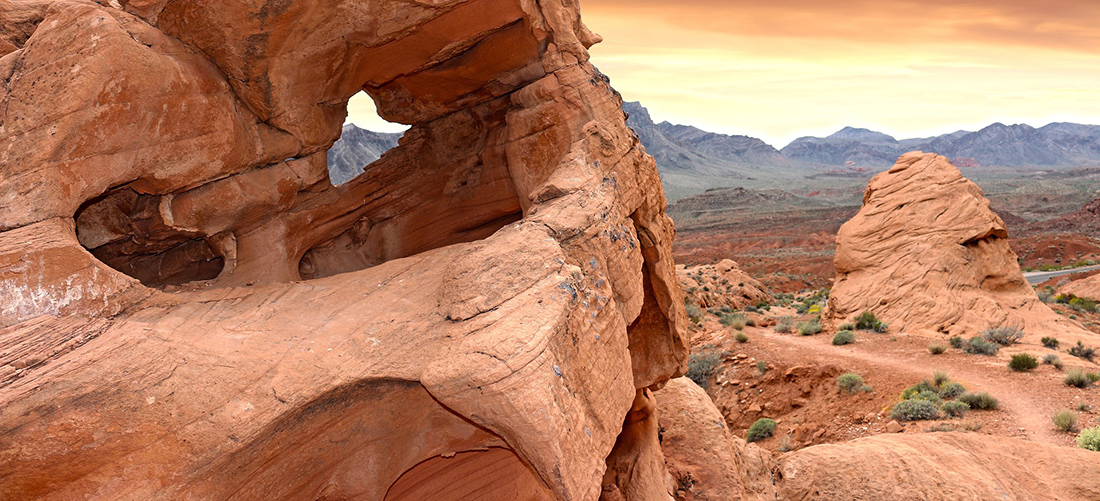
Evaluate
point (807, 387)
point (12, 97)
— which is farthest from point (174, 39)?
point (807, 387)

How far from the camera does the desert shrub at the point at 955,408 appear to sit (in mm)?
13391

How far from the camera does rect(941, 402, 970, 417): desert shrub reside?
527 inches

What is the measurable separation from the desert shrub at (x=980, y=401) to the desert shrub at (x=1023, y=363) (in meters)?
2.65

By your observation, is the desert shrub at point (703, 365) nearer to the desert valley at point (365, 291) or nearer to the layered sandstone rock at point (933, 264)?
the desert valley at point (365, 291)

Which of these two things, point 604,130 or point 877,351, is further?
point 877,351

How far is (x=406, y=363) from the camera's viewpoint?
6.48 metres

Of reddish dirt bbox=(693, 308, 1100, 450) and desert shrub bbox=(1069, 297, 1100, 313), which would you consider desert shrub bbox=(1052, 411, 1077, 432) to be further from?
desert shrub bbox=(1069, 297, 1100, 313)

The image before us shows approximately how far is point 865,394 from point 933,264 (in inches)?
351

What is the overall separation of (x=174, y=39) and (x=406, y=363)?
4.69m

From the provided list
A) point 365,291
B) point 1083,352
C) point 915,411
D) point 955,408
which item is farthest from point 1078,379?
point 365,291

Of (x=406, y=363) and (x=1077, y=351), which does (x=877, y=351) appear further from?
(x=406, y=363)

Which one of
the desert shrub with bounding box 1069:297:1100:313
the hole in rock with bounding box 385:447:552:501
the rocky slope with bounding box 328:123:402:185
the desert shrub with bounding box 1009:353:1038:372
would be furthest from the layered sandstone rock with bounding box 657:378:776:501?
the rocky slope with bounding box 328:123:402:185

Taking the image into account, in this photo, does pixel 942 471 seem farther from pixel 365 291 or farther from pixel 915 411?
pixel 365 291

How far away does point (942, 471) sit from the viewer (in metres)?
9.56
